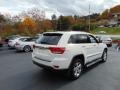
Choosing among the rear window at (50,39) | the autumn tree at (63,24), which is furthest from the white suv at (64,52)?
the autumn tree at (63,24)

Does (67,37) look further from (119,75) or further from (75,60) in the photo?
(119,75)

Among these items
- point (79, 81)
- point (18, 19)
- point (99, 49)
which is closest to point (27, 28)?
point (18, 19)

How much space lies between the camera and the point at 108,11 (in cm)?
14750

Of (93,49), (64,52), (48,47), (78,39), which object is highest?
(78,39)

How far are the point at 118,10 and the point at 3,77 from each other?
149 m

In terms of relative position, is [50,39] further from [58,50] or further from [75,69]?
[75,69]

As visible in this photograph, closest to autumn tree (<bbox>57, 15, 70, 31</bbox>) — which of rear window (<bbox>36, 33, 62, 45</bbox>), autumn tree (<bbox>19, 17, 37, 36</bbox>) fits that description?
autumn tree (<bbox>19, 17, 37, 36</bbox>)

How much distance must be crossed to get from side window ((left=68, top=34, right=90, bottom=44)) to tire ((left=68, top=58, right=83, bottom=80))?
2.31 ft

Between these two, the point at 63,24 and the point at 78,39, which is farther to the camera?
the point at 63,24

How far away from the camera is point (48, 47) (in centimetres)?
656

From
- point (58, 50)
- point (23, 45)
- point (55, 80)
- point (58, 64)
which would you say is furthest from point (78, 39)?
point (23, 45)

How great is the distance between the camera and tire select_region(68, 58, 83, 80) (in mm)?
6801

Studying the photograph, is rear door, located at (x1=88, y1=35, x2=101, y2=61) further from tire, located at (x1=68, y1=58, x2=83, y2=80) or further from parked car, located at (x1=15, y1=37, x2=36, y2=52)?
parked car, located at (x1=15, y1=37, x2=36, y2=52)

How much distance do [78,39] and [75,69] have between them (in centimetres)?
119
